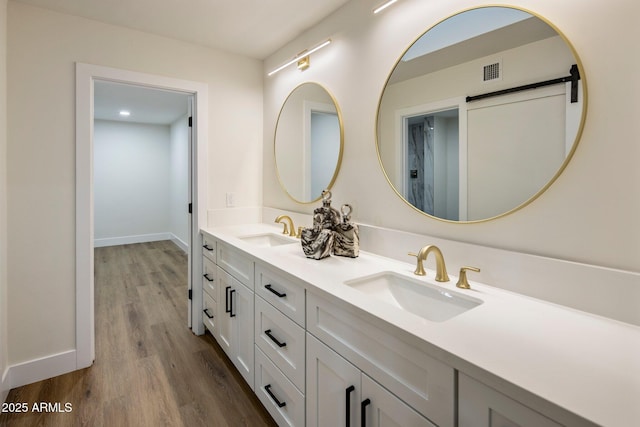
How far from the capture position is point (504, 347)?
80 cm

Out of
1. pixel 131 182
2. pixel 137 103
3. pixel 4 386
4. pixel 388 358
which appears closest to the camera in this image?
pixel 388 358

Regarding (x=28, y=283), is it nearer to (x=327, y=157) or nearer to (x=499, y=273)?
(x=327, y=157)

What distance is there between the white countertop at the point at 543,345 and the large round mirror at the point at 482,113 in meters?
→ 0.41

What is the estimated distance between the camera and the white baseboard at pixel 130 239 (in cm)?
591

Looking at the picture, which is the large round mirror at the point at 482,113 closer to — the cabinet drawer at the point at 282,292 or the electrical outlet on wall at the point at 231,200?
the cabinet drawer at the point at 282,292

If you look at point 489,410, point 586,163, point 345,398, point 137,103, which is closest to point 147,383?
point 345,398

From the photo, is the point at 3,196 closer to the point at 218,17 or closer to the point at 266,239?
the point at 266,239

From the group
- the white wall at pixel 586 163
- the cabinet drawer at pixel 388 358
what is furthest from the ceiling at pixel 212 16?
the cabinet drawer at pixel 388 358

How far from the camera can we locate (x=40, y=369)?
6.73 feet

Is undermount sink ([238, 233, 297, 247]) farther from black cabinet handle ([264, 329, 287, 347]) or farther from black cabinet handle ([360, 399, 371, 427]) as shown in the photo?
black cabinet handle ([360, 399, 371, 427])

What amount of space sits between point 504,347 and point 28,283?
259 cm

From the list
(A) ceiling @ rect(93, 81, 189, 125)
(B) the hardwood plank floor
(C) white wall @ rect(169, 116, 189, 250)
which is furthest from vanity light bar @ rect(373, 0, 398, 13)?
(C) white wall @ rect(169, 116, 189, 250)

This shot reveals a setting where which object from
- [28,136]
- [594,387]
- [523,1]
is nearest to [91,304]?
[28,136]

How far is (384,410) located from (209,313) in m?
1.86
